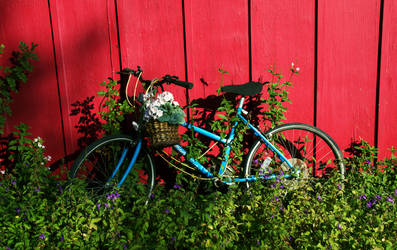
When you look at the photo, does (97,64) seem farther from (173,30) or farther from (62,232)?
(62,232)

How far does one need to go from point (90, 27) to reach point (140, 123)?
94cm

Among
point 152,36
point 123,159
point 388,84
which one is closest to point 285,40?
point 388,84

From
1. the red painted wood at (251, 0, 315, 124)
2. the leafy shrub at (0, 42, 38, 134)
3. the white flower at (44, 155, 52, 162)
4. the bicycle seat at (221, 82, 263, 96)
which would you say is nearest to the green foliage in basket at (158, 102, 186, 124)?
the bicycle seat at (221, 82, 263, 96)

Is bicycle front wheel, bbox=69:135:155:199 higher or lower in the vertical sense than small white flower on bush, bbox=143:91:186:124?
lower

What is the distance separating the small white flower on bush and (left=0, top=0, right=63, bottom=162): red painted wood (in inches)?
38.9

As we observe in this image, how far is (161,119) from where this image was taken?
7.34ft

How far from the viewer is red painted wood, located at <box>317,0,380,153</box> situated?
2.77 m

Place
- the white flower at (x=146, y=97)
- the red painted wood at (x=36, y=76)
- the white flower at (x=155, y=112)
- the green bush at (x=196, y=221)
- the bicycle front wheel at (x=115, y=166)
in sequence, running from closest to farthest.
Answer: the green bush at (x=196, y=221)
the white flower at (x=155, y=112)
the white flower at (x=146, y=97)
the bicycle front wheel at (x=115, y=166)
the red painted wood at (x=36, y=76)

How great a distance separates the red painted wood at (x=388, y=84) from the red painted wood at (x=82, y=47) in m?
2.22

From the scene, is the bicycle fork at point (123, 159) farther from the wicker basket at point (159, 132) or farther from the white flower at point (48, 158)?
the white flower at point (48, 158)

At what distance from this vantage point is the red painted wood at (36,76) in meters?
2.64

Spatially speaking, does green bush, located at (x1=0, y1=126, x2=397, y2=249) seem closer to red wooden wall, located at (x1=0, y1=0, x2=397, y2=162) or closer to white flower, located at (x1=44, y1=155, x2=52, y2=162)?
white flower, located at (x1=44, y1=155, x2=52, y2=162)

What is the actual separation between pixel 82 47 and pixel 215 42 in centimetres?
107

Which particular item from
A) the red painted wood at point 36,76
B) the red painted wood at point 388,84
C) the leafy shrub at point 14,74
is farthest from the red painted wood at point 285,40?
the leafy shrub at point 14,74
